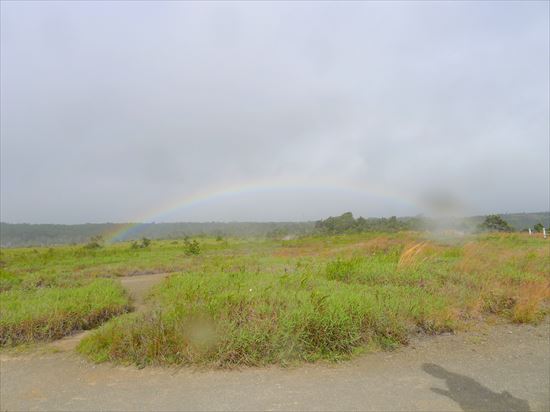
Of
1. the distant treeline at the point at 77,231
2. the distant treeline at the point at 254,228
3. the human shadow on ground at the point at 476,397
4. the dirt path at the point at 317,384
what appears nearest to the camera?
the human shadow on ground at the point at 476,397

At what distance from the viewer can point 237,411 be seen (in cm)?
333

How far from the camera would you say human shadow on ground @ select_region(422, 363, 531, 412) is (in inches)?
130

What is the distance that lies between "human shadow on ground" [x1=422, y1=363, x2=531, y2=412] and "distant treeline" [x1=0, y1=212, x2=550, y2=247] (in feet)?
60.5

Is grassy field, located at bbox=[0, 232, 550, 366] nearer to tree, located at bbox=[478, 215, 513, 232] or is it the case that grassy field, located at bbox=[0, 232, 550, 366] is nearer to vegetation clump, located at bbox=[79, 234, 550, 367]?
vegetation clump, located at bbox=[79, 234, 550, 367]

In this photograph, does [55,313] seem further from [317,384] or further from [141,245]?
[141,245]

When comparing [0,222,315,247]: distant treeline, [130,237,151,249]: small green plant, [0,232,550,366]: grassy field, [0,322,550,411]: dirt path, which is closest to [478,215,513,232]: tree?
[0,232,550,366]: grassy field

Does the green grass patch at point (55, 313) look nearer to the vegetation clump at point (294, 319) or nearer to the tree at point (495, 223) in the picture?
the vegetation clump at point (294, 319)

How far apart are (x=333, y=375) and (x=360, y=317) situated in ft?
4.00

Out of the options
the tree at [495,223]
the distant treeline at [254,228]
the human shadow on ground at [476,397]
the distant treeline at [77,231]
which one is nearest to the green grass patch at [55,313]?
the human shadow on ground at [476,397]

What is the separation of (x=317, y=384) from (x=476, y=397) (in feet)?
4.89

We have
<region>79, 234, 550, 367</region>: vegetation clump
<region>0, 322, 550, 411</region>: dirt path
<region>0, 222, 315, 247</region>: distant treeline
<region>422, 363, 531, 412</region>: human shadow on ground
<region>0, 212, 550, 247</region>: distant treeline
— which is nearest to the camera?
<region>422, 363, 531, 412</region>: human shadow on ground

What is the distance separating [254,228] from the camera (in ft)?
269

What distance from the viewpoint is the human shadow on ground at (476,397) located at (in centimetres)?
330

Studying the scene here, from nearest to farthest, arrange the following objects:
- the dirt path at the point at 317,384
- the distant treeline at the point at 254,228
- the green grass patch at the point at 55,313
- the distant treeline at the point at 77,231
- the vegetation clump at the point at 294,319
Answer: the dirt path at the point at 317,384, the vegetation clump at the point at 294,319, the green grass patch at the point at 55,313, the distant treeline at the point at 254,228, the distant treeline at the point at 77,231
